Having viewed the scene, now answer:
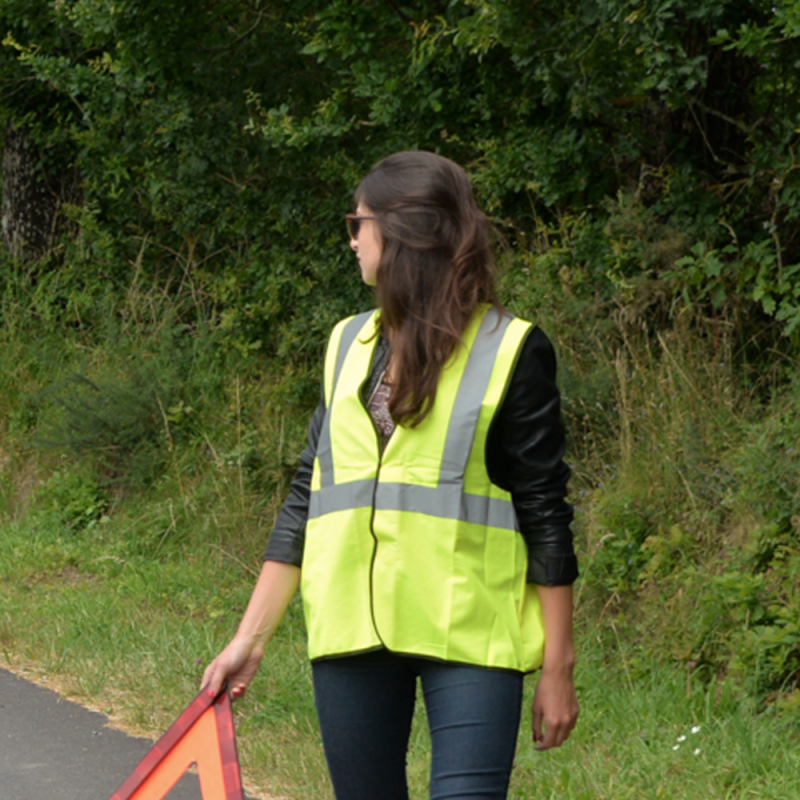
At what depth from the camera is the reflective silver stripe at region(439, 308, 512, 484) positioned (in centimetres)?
243

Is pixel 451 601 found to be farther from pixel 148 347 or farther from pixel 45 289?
pixel 45 289

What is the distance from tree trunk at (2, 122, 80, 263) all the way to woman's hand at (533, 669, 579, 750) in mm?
10266

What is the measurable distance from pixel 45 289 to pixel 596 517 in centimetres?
695

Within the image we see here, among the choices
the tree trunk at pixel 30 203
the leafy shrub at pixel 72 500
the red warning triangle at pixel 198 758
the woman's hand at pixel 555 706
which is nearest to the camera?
the red warning triangle at pixel 198 758

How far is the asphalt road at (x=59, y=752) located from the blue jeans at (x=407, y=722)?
224 centimetres

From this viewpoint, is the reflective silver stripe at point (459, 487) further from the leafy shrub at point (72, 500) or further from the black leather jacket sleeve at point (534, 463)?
the leafy shrub at point (72, 500)

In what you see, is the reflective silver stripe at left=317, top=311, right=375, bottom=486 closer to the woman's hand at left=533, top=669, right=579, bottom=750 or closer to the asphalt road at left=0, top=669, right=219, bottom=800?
the woman's hand at left=533, top=669, right=579, bottom=750

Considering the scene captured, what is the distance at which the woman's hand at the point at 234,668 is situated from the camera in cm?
256

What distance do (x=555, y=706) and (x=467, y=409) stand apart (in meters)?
0.58

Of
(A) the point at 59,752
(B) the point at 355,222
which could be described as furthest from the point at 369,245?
(A) the point at 59,752

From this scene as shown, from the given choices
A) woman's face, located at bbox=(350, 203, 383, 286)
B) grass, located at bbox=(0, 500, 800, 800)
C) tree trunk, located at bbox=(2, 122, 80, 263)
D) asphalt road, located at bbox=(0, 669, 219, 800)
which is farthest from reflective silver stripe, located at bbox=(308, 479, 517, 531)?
tree trunk, located at bbox=(2, 122, 80, 263)

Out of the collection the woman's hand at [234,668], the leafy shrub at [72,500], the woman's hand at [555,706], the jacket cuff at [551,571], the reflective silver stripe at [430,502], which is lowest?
the leafy shrub at [72,500]

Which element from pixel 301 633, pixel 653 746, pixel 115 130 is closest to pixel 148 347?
pixel 115 130

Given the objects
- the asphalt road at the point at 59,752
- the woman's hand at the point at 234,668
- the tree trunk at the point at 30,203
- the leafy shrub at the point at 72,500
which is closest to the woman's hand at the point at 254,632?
the woman's hand at the point at 234,668
